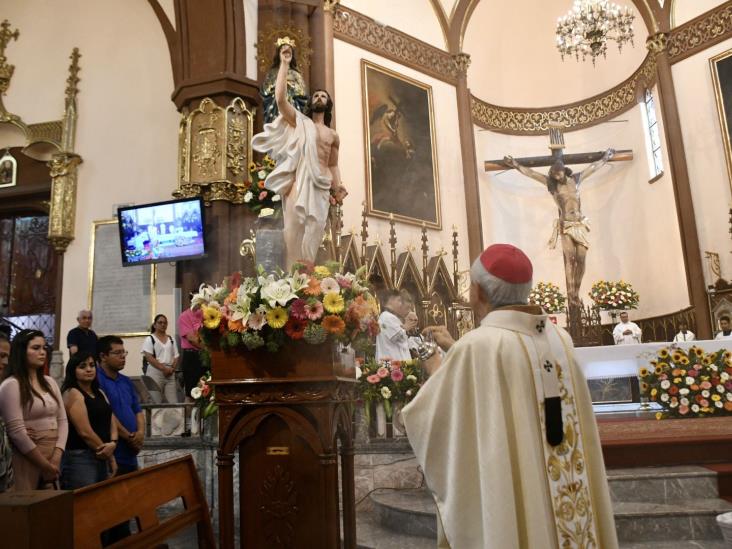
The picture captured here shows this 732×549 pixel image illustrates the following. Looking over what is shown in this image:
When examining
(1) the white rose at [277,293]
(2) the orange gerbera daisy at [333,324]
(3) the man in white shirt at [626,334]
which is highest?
(3) the man in white shirt at [626,334]

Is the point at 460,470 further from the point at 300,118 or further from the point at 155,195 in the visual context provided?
the point at 155,195

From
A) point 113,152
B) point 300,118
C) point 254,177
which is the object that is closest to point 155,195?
point 113,152

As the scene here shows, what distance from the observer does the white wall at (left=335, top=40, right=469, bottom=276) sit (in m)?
10.6

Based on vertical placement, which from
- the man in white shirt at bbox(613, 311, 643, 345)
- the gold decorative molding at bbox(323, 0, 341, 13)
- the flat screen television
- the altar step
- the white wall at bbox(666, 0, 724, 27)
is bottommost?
the altar step

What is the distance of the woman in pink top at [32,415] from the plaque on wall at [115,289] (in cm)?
464

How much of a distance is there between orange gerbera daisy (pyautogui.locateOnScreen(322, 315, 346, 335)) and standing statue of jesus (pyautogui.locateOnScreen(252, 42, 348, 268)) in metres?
1.93

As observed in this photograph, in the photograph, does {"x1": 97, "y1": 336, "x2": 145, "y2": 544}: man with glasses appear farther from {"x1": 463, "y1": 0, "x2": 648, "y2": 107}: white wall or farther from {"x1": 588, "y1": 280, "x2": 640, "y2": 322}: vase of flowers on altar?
{"x1": 463, "y1": 0, "x2": 648, "y2": 107}: white wall

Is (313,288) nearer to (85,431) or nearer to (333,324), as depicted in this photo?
(333,324)

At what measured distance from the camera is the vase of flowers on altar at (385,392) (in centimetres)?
551

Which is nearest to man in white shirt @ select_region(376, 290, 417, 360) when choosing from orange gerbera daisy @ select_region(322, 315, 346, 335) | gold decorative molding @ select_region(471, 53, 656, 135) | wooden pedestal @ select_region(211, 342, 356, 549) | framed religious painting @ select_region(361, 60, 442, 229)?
wooden pedestal @ select_region(211, 342, 356, 549)

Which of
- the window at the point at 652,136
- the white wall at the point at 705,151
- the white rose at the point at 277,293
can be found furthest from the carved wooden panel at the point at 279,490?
the window at the point at 652,136

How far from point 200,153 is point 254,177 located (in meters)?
2.67

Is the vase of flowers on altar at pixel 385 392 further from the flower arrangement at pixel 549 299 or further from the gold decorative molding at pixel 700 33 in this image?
the gold decorative molding at pixel 700 33

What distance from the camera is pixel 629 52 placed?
13695 millimetres
